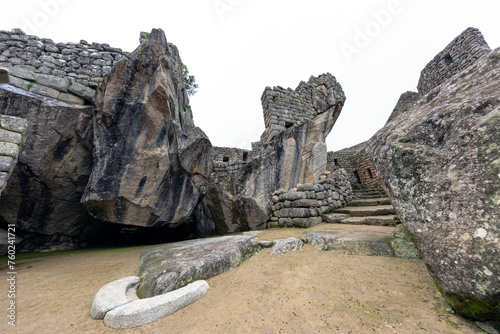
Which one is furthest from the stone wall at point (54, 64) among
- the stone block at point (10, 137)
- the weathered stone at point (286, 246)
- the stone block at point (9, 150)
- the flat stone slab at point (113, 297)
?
the weathered stone at point (286, 246)

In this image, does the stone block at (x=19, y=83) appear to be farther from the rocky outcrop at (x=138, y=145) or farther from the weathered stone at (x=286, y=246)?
the weathered stone at (x=286, y=246)

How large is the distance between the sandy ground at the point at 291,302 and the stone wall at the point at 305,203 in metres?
2.84

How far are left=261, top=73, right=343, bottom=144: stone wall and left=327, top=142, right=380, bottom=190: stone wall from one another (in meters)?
5.81

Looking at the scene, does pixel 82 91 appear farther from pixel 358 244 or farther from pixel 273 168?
pixel 358 244

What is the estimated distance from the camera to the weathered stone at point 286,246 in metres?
3.23

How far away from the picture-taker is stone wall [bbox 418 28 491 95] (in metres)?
8.40

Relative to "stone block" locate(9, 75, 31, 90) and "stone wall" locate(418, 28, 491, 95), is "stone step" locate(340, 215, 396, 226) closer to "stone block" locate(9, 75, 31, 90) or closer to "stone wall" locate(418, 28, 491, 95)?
"stone block" locate(9, 75, 31, 90)

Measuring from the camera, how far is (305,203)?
5.77m

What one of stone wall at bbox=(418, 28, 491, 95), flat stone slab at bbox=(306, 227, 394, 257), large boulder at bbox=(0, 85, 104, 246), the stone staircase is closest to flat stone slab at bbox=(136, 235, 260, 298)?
flat stone slab at bbox=(306, 227, 394, 257)

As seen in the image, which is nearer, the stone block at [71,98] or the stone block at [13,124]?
the stone block at [13,124]

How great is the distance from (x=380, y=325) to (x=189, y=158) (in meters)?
5.85

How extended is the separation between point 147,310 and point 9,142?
425 cm

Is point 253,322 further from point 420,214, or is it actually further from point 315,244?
point 315,244

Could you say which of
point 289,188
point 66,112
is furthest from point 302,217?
point 66,112
